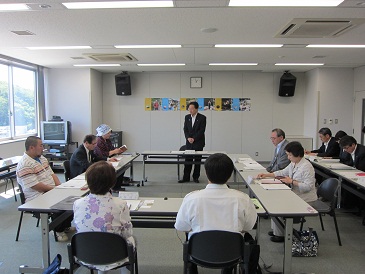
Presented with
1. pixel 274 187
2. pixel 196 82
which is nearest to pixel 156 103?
pixel 196 82

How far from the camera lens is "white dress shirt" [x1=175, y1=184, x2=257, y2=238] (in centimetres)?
193

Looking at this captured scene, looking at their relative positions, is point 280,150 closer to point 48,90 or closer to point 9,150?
point 9,150

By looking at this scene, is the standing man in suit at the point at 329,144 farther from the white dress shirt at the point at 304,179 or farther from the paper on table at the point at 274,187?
the paper on table at the point at 274,187

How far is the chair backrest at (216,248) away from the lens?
1.90m

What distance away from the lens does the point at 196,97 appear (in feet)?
28.0

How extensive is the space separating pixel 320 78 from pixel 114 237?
23.8 ft

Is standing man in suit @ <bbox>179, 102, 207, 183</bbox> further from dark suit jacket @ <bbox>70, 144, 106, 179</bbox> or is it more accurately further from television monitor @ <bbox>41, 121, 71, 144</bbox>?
television monitor @ <bbox>41, 121, 71, 144</bbox>

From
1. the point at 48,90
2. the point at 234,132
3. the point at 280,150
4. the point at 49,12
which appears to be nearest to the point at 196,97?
the point at 234,132

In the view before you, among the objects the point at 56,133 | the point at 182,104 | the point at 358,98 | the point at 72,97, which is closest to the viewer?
the point at 56,133

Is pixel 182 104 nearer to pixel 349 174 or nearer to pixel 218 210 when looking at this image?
pixel 349 174

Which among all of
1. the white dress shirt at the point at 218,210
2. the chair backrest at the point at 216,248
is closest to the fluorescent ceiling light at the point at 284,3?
the white dress shirt at the point at 218,210

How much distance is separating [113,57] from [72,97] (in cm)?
231

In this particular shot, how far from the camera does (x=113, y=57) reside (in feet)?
20.1

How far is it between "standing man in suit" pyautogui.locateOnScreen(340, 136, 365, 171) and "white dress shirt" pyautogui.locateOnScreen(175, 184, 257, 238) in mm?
3136
